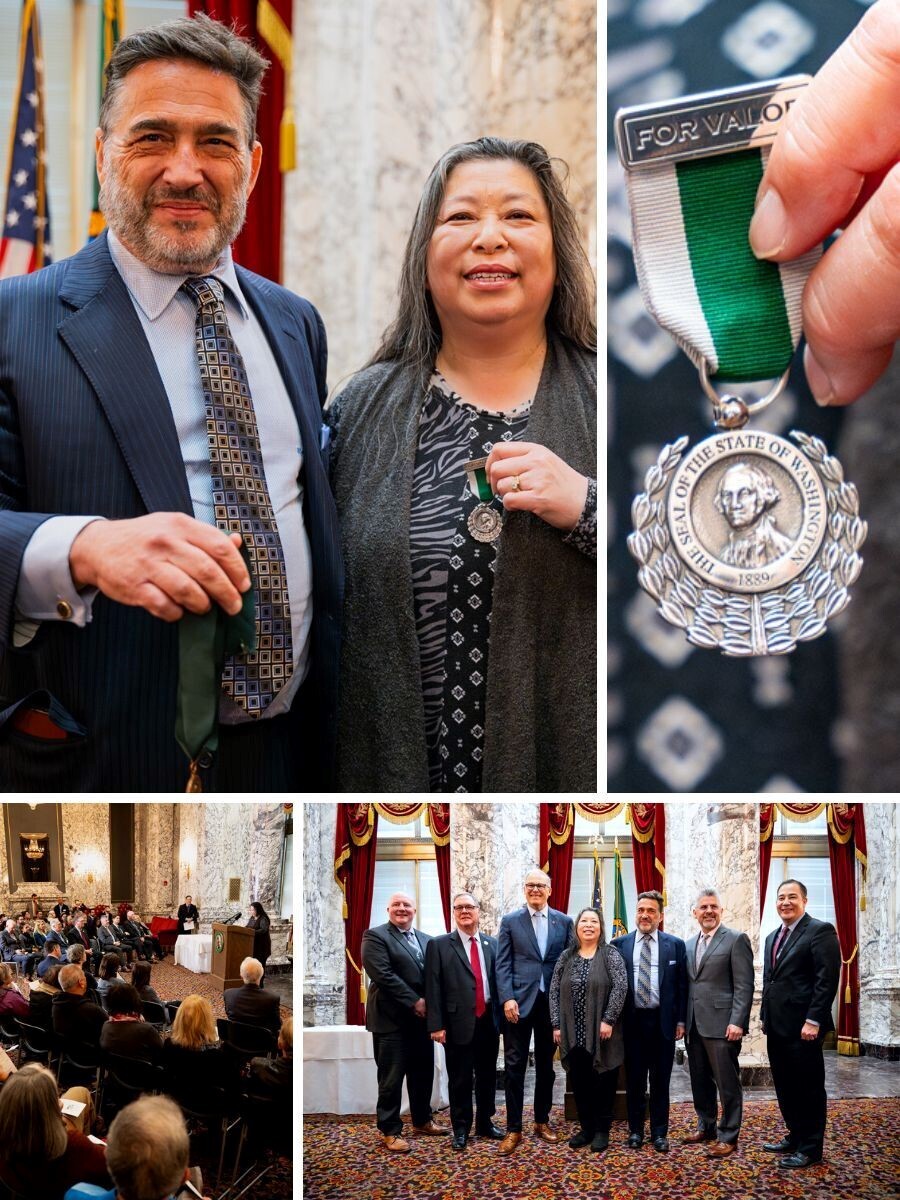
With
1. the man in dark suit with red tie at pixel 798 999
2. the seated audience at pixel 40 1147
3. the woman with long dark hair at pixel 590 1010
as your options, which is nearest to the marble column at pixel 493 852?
the woman with long dark hair at pixel 590 1010

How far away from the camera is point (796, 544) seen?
2.56 metres

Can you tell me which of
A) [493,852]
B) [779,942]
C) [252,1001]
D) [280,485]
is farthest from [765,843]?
[280,485]

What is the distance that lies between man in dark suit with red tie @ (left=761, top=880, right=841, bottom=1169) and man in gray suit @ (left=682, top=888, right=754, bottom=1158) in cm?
5

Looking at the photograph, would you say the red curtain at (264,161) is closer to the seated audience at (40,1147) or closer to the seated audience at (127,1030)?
the seated audience at (127,1030)

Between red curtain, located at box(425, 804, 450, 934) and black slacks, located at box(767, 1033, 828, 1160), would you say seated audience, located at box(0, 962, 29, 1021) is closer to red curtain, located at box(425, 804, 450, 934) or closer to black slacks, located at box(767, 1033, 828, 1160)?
red curtain, located at box(425, 804, 450, 934)

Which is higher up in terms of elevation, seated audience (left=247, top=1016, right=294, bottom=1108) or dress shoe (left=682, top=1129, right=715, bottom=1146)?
seated audience (left=247, top=1016, right=294, bottom=1108)

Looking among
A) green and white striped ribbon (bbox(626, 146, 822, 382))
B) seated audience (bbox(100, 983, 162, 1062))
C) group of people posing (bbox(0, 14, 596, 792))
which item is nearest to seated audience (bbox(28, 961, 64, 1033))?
seated audience (bbox(100, 983, 162, 1062))

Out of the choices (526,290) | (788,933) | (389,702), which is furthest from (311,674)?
(788,933)

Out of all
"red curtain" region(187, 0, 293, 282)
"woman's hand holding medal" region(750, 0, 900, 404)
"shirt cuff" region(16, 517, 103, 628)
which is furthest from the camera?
"red curtain" region(187, 0, 293, 282)

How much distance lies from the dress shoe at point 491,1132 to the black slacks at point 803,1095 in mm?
558

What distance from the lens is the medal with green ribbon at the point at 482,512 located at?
7.98ft

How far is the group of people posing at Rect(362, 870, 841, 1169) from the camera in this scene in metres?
2.56

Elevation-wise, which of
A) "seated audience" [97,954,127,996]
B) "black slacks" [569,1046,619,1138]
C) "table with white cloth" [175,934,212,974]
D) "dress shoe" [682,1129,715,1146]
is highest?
"table with white cloth" [175,934,212,974]

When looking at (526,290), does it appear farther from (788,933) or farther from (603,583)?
(788,933)
